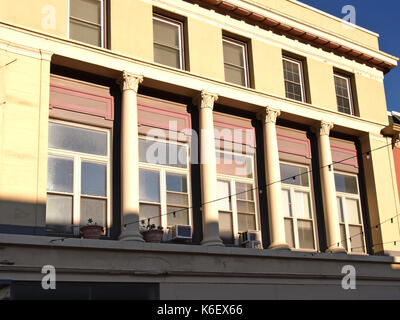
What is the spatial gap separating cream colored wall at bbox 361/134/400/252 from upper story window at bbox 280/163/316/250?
9.23ft

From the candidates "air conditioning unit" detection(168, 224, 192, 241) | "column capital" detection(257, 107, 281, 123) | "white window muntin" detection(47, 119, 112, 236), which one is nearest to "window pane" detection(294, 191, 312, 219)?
"column capital" detection(257, 107, 281, 123)

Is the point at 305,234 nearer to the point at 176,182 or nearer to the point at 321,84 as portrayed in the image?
the point at 176,182

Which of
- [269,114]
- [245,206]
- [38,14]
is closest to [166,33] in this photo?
[269,114]

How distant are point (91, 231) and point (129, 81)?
4.58 m

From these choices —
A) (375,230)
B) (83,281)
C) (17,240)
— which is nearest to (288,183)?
(375,230)

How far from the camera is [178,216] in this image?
18438 millimetres

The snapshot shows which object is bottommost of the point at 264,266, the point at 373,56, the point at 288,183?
the point at 264,266

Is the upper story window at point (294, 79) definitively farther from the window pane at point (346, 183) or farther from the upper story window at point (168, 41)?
the upper story window at point (168, 41)

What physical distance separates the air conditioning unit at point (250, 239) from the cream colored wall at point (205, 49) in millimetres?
5065

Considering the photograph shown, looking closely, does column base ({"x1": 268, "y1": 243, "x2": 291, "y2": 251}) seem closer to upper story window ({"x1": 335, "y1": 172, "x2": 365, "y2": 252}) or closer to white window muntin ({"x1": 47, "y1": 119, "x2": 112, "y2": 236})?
upper story window ({"x1": 335, "y1": 172, "x2": 365, "y2": 252})

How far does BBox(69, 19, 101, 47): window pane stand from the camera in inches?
707

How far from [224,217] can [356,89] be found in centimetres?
844
